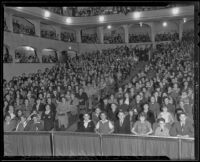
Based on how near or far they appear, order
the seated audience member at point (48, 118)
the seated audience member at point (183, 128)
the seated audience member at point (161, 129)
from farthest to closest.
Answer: the seated audience member at point (48, 118)
the seated audience member at point (161, 129)
the seated audience member at point (183, 128)

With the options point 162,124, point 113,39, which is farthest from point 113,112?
point 113,39

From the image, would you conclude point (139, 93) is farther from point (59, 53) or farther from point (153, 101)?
point (59, 53)

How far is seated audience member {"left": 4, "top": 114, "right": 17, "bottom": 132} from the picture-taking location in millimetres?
5254

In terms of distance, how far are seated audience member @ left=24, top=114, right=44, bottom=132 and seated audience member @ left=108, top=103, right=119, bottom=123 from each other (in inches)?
53.9

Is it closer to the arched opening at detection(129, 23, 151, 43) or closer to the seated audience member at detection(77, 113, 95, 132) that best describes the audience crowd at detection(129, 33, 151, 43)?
the arched opening at detection(129, 23, 151, 43)

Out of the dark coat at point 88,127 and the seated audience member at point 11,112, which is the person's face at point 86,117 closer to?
the dark coat at point 88,127

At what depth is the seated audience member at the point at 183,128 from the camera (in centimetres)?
499

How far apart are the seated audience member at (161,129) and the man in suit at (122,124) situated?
0.56 m

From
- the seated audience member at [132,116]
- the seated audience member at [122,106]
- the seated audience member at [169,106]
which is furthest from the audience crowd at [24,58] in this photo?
the seated audience member at [169,106]

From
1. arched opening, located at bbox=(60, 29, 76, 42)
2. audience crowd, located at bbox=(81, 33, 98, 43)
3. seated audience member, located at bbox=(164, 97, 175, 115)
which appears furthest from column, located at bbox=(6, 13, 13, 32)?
seated audience member, located at bbox=(164, 97, 175, 115)

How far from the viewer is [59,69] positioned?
5.46 m

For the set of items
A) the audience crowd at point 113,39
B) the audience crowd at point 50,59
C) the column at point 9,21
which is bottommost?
the audience crowd at point 50,59

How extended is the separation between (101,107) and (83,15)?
6.08ft

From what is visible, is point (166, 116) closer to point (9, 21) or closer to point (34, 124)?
point (34, 124)
